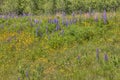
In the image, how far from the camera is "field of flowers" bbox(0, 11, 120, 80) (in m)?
8.88

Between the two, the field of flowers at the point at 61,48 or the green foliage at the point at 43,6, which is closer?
the field of flowers at the point at 61,48

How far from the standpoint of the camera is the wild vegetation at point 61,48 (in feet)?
29.1

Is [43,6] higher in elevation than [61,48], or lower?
lower

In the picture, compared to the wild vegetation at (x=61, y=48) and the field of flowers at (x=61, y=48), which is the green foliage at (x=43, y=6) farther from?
the field of flowers at (x=61, y=48)

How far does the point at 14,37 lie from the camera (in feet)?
44.3

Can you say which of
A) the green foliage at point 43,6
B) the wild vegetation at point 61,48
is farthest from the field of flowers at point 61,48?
the green foliage at point 43,6

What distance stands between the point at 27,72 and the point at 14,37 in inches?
180

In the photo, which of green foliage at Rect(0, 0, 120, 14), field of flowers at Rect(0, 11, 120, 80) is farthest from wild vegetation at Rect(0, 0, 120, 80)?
green foliage at Rect(0, 0, 120, 14)

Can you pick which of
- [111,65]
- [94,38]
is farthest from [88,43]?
[111,65]

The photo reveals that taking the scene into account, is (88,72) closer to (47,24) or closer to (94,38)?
(94,38)

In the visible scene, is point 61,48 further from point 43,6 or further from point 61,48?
point 43,6

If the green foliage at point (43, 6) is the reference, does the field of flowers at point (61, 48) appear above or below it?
above

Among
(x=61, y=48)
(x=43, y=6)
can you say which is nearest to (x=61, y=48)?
(x=61, y=48)

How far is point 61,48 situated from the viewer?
11.6m
